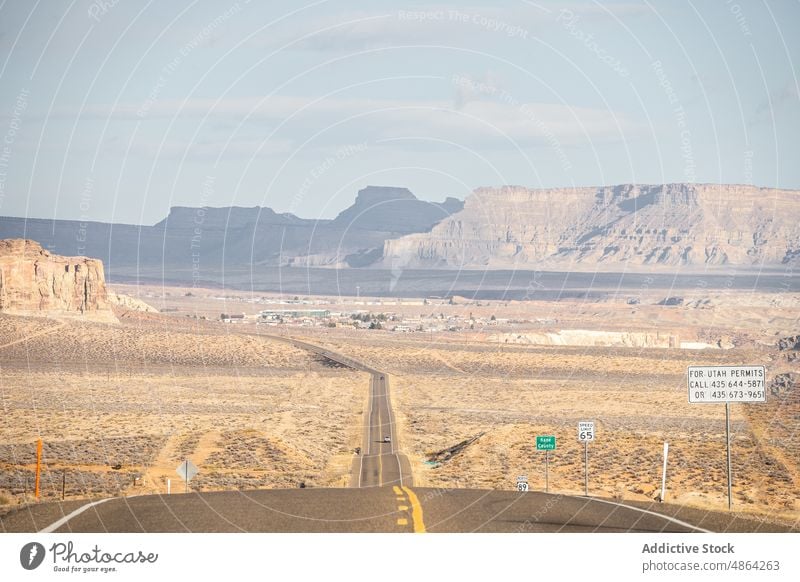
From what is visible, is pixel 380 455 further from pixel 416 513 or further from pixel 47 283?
pixel 47 283

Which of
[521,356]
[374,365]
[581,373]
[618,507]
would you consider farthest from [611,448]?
[521,356]

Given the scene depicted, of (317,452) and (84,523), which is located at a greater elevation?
(84,523)

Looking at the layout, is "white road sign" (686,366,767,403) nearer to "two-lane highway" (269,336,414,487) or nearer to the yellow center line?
the yellow center line

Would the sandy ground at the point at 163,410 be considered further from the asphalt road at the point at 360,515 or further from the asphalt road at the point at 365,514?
the asphalt road at the point at 360,515

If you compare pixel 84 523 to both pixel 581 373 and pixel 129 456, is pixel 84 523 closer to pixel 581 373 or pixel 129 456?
pixel 129 456

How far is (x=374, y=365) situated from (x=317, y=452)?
3349 inches

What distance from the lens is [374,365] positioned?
143 metres

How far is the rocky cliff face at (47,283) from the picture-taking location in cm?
17238

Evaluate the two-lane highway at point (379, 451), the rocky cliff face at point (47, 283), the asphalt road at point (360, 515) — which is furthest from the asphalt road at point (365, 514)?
the rocky cliff face at point (47, 283)

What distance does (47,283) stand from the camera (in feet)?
586

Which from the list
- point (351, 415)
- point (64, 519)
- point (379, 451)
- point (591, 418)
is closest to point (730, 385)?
point (64, 519)

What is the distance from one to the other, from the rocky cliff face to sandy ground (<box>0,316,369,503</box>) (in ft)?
53.5

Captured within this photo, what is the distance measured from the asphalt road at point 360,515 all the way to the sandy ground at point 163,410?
863 cm

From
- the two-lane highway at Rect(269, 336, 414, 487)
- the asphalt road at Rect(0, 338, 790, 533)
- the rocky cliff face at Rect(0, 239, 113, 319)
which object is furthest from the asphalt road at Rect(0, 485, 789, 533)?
the rocky cliff face at Rect(0, 239, 113, 319)
